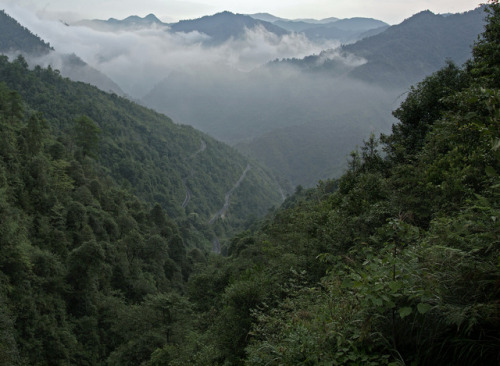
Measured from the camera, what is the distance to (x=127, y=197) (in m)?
45.5

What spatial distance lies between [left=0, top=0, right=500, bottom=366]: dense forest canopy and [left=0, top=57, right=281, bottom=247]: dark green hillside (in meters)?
30.9

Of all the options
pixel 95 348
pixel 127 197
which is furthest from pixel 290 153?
pixel 95 348

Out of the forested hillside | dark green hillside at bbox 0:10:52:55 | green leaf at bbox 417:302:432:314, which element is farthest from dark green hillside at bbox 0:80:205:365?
dark green hillside at bbox 0:10:52:55

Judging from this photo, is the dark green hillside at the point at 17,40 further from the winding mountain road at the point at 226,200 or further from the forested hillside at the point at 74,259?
the forested hillside at the point at 74,259

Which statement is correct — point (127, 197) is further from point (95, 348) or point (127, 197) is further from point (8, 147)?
point (95, 348)

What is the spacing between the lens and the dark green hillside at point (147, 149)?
6912cm

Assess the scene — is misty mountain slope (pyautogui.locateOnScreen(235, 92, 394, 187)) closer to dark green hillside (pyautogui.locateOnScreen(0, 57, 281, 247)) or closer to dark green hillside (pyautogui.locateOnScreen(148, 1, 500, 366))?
dark green hillside (pyautogui.locateOnScreen(0, 57, 281, 247))

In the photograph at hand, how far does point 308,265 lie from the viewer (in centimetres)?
1050

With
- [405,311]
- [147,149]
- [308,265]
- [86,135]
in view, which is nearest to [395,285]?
[405,311]

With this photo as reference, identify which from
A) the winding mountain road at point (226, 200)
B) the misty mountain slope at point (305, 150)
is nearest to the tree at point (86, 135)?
the winding mountain road at point (226, 200)

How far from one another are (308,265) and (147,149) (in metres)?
82.8

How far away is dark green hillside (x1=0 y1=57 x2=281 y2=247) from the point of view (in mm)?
69125

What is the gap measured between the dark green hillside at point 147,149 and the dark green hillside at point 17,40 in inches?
3584

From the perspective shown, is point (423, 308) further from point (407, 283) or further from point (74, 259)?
point (74, 259)
